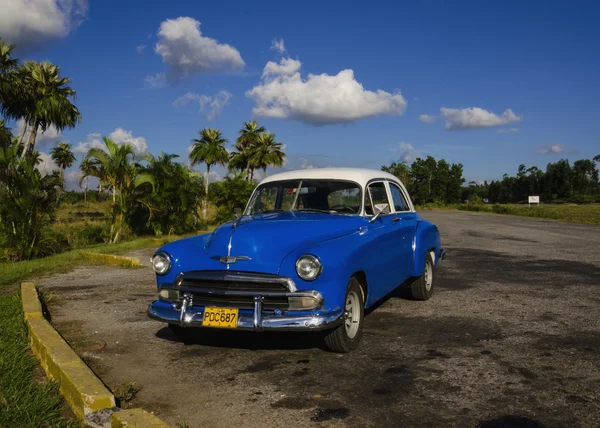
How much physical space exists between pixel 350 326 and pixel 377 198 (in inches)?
76.5

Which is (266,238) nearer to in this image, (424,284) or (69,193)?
(424,284)

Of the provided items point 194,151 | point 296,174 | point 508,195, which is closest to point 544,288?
point 296,174

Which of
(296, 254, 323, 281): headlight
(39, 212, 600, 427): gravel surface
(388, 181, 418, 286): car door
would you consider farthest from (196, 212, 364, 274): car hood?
(388, 181, 418, 286): car door

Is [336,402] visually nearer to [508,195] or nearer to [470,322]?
[470,322]

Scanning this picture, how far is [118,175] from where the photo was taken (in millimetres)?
19156

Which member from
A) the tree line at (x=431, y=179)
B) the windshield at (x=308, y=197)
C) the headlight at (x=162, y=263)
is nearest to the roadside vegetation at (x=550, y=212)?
the windshield at (x=308, y=197)

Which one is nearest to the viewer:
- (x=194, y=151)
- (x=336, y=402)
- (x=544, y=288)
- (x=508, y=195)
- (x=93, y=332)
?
(x=336, y=402)

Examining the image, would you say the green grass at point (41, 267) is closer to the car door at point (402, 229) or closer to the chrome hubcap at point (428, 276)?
the car door at point (402, 229)

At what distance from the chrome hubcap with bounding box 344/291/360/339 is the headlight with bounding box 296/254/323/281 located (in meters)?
0.64

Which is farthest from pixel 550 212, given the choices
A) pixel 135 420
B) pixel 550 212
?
pixel 135 420

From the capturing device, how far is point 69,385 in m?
3.90

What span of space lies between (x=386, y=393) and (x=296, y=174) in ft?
10.8

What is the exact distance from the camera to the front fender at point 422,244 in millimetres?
6883

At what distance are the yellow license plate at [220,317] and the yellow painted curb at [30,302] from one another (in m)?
2.38
